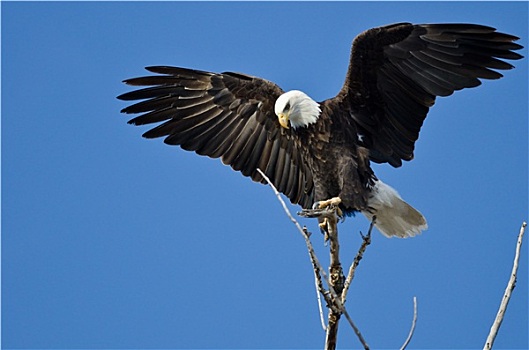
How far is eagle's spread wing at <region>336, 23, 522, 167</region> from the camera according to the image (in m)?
6.70

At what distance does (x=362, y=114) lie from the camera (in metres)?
6.93

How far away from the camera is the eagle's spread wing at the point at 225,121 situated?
24.1ft

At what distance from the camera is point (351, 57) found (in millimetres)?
6719

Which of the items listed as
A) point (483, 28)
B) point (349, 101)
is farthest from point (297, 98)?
point (483, 28)

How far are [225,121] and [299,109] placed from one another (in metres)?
0.98

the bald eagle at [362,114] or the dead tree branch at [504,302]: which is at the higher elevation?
the bald eagle at [362,114]

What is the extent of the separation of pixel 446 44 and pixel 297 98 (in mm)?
1258

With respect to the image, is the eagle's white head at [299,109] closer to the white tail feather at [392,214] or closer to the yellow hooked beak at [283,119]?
the yellow hooked beak at [283,119]

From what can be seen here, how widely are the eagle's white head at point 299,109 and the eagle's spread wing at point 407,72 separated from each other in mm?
269

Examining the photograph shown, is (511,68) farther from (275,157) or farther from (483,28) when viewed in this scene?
(275,157)

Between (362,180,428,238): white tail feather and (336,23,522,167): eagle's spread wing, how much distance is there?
326mm

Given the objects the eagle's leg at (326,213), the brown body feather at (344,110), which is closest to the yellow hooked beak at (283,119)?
the brown body feather at (344,110)

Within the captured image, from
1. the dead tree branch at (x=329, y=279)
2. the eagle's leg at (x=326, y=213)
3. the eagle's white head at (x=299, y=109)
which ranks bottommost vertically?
the dead tree branch at (x=329, y=279)

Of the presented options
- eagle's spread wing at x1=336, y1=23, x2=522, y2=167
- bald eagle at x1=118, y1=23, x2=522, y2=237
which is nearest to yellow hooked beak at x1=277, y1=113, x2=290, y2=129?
bald eagle at x1=118, y1=23, x2=522, y2=237
